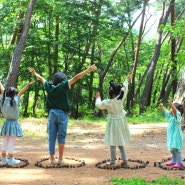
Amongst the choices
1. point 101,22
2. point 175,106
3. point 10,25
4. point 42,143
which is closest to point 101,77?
point 101,22

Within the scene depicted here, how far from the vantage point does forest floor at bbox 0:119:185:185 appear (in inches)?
217

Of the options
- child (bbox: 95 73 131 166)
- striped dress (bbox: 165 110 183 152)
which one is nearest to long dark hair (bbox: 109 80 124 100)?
child (bbox: 95 73 131 166)

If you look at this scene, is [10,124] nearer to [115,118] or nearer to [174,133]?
[115,118]

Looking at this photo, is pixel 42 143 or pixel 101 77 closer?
pixel 42 143

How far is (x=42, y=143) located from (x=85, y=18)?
11.3 metres

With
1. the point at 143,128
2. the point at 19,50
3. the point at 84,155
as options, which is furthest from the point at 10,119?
the point at 19,50

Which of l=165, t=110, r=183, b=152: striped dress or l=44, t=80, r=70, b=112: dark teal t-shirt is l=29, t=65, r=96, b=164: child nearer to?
l=44, t=80, r=70, b=112: dark teal t-shirt

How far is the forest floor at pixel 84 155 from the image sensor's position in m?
5.52

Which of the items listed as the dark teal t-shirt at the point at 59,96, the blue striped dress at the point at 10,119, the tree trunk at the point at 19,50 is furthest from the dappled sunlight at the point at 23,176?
the tree trunk at the point at 19,50

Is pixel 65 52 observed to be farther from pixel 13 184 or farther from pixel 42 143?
pixel 13 184

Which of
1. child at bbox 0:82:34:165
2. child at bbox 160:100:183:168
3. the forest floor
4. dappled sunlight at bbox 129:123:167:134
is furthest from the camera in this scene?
dappled sunlight at bbox 129:123:167:134

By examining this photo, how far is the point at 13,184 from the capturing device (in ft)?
16.6

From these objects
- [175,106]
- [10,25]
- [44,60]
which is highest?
[10,25]

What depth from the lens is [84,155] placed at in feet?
25.7
